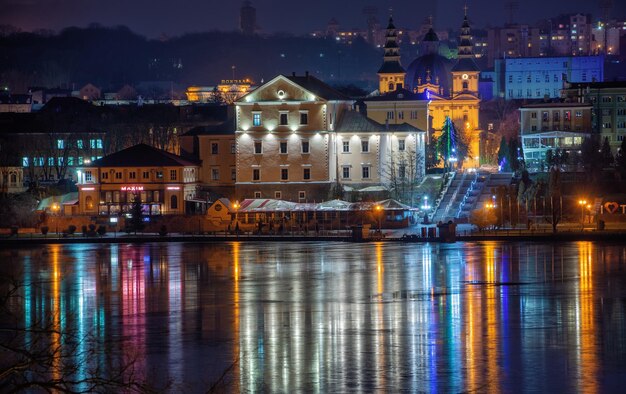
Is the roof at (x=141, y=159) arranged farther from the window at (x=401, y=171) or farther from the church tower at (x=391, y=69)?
the church tower at (x=391, y=69)

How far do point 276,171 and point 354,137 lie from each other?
6133mm

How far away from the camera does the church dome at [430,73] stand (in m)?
163

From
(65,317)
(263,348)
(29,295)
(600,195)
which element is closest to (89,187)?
(600,195)

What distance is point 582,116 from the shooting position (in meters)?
116

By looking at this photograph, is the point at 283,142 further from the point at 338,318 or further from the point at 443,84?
the point at 443,84

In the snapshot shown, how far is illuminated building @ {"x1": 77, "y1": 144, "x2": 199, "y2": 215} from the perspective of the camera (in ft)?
278

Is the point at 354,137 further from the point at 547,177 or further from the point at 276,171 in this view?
the point at 547,177

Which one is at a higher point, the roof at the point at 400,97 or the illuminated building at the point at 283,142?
the roof at the point at 400,97

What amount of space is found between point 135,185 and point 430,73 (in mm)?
83718

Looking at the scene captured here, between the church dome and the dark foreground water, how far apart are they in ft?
339

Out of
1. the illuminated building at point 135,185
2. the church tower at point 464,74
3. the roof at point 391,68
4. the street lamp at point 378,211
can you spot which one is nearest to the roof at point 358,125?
the illuminated building at point 135,185

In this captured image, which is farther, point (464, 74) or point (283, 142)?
point (464, 74)

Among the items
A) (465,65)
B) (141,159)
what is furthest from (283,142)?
(465,65)

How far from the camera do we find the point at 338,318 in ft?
121
